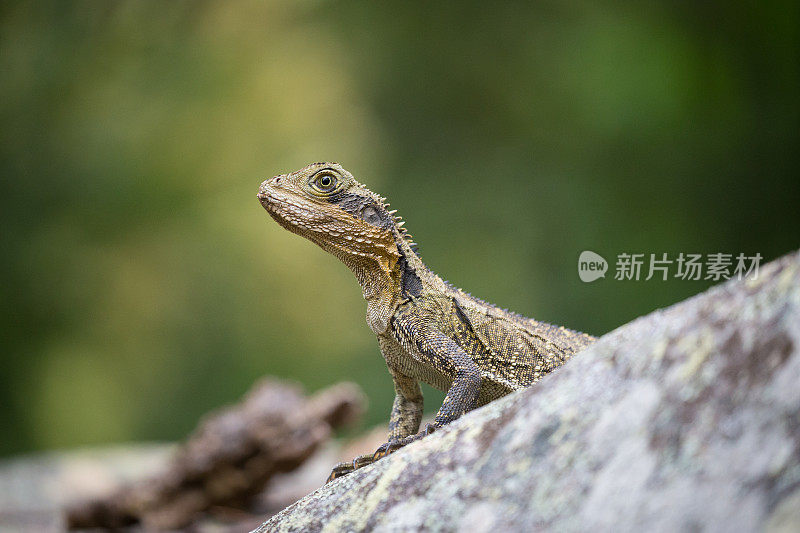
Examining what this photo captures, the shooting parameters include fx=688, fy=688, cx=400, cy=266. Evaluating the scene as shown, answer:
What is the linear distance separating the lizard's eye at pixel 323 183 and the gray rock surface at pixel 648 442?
57.4 inches

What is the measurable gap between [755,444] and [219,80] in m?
9.00

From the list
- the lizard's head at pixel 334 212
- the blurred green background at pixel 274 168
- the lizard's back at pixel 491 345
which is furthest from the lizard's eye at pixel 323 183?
the blurred green background at pixel 274 168

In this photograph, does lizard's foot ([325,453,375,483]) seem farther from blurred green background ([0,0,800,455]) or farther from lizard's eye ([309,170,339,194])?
blurred green background ([0,0,800,455])

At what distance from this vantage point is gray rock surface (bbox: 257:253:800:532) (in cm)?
131

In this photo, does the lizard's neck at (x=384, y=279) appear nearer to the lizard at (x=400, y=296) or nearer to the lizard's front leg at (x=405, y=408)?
the lizard at (x=400, y=296)

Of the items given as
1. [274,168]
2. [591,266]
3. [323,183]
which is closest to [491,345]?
[323,183]

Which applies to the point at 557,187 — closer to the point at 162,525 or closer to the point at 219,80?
the point at 219,80

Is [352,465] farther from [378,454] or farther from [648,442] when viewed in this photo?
[648,442]

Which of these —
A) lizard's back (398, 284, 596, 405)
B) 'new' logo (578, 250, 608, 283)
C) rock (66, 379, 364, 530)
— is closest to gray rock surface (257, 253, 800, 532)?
lizard's back (398, 284, 596, 405)

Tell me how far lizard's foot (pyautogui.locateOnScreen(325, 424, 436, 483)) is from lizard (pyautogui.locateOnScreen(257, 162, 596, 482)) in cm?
37

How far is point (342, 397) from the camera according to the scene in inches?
207

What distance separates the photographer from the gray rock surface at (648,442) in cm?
131

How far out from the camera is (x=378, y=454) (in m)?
2.51

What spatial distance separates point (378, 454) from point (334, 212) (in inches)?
42.7
